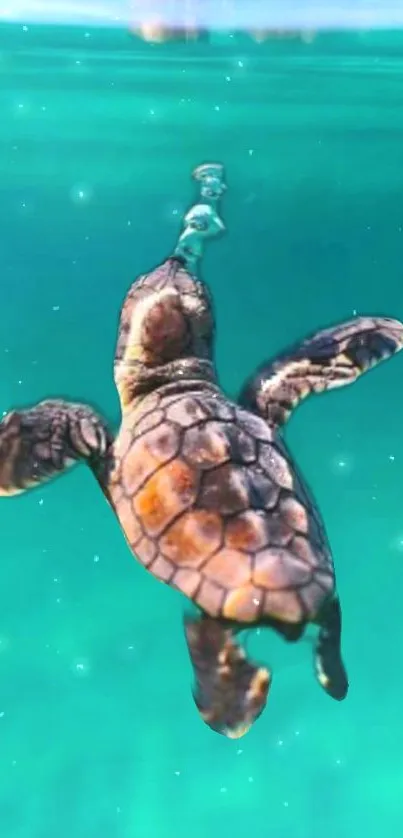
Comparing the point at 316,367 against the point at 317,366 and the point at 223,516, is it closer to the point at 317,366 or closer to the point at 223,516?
the point at 317,366

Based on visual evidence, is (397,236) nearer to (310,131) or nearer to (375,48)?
(310,131)

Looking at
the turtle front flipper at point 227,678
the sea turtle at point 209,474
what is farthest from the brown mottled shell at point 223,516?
the turtle front flipper at point 227,678

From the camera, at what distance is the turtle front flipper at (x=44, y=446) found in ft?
12.7

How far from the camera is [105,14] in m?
7.13

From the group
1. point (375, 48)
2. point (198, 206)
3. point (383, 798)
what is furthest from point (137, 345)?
point (383, 798)

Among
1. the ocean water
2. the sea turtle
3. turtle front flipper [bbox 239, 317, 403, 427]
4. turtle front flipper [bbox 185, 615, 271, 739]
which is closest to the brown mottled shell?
the sea turtle

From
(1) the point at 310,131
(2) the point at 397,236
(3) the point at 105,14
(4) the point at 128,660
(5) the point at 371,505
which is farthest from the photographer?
(2) the point at 397,236

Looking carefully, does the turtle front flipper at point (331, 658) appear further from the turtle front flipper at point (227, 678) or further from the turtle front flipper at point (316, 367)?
the turtle front flipper at point (316, 367)

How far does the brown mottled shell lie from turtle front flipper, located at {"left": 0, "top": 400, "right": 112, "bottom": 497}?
0.76 feet

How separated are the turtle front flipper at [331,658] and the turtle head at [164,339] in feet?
4.25

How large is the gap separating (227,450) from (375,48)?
5632 mm

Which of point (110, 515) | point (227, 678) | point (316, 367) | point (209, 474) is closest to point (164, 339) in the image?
point (316, 367)

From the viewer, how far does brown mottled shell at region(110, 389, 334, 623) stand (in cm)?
330

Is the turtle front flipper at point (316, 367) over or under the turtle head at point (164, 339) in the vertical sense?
under
